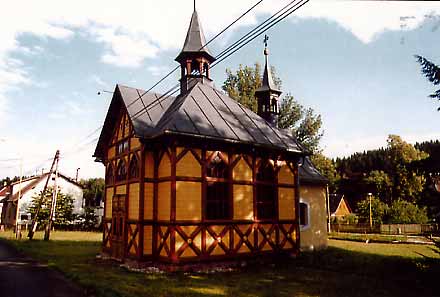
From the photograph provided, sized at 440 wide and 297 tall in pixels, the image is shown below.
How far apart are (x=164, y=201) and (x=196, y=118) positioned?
143 inches

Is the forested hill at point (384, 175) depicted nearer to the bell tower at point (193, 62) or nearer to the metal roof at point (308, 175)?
the metal roof at point (308, 175)

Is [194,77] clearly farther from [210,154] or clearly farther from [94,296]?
[94,296]

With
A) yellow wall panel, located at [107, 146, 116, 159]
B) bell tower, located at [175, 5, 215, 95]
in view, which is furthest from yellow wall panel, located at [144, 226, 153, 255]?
bell tower, located at [175, 5, 215, 95]

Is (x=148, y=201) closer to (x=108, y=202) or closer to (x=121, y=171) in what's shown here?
(x=121, y=171)

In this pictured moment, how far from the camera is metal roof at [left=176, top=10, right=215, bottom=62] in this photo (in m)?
18.6

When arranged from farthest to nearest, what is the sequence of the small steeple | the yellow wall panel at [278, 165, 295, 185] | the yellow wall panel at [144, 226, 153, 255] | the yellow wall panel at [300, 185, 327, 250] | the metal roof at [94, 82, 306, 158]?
1. the small steeple
2. the yellow wall panel at [300, 185, 327, 250]
3. the yellow wall panel at [278, 165, 295, 185]
4. the metal roof at [94, 82, 306, 158]
5. the yellow wall panel at [144, 226, 153, 255]

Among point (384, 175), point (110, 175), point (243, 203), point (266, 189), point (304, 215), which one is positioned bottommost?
point (304, 215)

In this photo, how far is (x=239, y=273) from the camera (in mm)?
13414

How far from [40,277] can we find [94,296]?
13.2 feet

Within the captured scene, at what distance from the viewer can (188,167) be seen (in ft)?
45.5

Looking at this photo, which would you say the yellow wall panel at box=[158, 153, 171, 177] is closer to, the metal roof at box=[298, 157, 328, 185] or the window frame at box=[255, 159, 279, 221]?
the window frame at box=[255, 159, 279, 221]

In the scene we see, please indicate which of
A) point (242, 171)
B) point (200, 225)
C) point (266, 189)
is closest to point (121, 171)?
point (200, 225)

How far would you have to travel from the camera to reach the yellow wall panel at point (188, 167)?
13.7 meters

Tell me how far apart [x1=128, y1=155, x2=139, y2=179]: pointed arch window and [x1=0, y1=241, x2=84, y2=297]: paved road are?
468 cm
